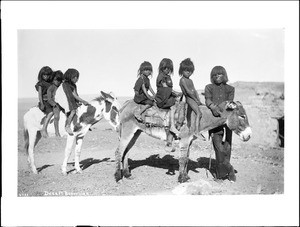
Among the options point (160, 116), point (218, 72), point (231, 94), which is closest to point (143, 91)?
point (160, 116)

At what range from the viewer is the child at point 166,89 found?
432cm

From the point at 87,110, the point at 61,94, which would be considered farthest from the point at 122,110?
the point at 61,94

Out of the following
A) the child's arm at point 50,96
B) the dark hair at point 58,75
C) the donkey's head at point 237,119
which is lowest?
the donkey's head at point 237,119

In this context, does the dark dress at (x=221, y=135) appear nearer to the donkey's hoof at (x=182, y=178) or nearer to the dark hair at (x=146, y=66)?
the donkey's hoof at (x=182, y=178)

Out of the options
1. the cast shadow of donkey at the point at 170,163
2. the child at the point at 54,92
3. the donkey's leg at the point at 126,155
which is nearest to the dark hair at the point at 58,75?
the child at the point at 54,92

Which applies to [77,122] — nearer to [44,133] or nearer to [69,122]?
[69,122]

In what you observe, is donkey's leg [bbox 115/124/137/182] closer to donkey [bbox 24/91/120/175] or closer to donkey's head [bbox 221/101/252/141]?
donkey [bbox 24/91/120/175]

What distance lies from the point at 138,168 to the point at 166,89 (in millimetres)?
863

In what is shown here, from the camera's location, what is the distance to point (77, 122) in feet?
14.7

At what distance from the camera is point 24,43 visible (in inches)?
172

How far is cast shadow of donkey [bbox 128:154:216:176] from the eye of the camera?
446 centimetres

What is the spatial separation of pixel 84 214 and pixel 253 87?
210cm

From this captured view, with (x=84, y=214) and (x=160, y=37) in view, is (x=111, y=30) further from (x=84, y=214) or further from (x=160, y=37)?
(x=84, y=214)

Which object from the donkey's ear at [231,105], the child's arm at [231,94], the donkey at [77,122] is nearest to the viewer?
the donkey's ear at [231,105]
